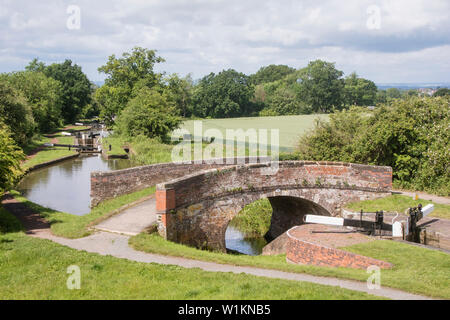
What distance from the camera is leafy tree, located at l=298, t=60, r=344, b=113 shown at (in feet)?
224

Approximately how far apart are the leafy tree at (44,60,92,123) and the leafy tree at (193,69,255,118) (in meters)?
20.4

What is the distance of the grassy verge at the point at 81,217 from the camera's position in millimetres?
13109

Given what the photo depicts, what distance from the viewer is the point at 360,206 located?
17.4 metres

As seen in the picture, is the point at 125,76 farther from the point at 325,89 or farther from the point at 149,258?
the point at 149,258

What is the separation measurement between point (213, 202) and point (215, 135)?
32.0 metres

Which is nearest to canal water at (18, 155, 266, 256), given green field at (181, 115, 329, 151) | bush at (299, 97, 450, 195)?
bush at (299, 97, 450, 195)

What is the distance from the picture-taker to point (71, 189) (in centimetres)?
2588

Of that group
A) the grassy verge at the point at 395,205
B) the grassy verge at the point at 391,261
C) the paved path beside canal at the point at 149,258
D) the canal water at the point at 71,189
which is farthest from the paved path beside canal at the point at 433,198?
the paved path beside canal at the point at 149,258

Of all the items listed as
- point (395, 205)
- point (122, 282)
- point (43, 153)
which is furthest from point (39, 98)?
point (122, 282)

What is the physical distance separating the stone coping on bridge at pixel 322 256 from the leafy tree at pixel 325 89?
56787 millimetres

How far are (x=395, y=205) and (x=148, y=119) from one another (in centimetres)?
2705

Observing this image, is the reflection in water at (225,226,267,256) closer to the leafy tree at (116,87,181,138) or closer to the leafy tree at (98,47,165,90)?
the leafy tree at (116,87,181,138)
